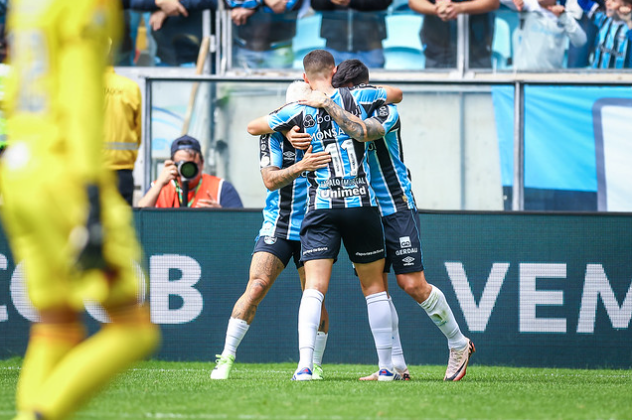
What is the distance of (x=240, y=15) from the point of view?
440 inches

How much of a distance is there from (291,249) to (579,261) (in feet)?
9.18

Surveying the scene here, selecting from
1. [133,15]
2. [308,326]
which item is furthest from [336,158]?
[133,15]

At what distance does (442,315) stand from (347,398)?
1552 millimetres

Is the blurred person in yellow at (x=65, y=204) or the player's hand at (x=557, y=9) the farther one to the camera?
the player's hand at (x=557, y=9)

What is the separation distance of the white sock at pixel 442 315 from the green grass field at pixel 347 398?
287 millimetres

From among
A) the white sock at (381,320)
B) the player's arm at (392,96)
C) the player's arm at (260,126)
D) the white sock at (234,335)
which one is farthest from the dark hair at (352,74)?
the white sock at (234,335)

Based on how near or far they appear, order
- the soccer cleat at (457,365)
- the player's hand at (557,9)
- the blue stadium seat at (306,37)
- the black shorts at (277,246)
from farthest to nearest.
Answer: the blue stadium seat at (306,37) → the player's hand at (557,9) → the black shorts at (277,246) → the soccer cleat at (457,365)

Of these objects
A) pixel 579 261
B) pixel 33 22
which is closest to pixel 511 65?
pixel 579 261

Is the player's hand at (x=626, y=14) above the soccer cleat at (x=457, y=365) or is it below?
above

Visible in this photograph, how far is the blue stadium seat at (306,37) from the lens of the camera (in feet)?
36.6

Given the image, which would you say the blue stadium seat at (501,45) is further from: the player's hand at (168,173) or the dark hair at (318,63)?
the dark hair at (318,63)

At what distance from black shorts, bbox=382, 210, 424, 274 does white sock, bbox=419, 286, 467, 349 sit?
0.75 ft

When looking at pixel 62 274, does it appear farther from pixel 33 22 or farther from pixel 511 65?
pixel 511 65

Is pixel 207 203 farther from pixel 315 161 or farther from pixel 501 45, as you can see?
pixel 501 45
